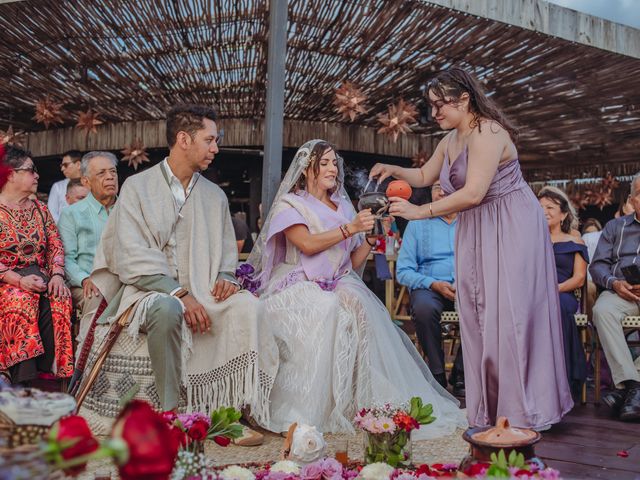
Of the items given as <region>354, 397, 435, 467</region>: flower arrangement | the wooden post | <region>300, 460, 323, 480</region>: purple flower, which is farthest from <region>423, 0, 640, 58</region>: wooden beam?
<region>300, 460, 323, 480</region>: purple flower

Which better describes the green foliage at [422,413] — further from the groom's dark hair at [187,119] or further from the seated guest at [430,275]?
the seated guest at [430,275]

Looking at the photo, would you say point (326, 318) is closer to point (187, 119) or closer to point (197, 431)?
point (187, 119)

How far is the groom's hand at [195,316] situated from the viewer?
11.5ft

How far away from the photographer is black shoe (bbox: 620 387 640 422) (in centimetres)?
418

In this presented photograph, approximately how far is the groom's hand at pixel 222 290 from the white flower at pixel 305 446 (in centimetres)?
124

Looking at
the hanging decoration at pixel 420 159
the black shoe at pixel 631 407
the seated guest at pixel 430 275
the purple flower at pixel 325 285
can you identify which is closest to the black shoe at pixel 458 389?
the seated guest at pixel 430 275

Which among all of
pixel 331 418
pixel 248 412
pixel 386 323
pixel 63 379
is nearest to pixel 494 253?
pixel 386 323

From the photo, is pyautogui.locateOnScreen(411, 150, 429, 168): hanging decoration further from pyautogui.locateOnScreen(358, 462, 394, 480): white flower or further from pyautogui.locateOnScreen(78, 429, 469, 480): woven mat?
pyautogui.locateOnScreen(358, 462, 394, 480): white flower

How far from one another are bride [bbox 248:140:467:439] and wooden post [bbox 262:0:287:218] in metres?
0.21

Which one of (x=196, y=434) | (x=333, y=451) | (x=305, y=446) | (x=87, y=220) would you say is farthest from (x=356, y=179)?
(x=196, y=434)

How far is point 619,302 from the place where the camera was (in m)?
4.69

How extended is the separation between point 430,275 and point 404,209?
2.01 meters

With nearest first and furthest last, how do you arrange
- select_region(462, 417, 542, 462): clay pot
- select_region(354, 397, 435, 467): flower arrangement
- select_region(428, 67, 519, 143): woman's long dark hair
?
1. select_region(462, 417, 542, 462): clay pot
2. select_region(354, 397, 435, 467): flower arrangement
3. select_region(428, 67, 519, 143): woman's long dark hair

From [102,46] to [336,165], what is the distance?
128 inches
